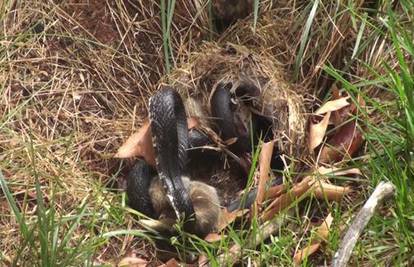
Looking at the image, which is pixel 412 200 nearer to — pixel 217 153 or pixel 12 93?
pixel 217 153

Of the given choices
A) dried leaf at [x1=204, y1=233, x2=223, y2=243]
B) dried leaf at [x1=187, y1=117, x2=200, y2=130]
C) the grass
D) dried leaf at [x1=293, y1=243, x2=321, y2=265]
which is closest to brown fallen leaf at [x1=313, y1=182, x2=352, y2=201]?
the grass

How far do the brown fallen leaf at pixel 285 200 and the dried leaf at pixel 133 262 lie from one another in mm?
554

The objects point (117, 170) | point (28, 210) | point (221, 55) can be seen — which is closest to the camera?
point (28, 210)

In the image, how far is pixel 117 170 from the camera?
4.11 m

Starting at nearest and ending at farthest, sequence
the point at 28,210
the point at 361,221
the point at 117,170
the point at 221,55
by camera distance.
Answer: the point at 361,221 → the point at 28,210 → the point at 117,170 → the point at 221,55

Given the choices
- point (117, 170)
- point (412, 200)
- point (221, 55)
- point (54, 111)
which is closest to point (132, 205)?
point (117, 170)

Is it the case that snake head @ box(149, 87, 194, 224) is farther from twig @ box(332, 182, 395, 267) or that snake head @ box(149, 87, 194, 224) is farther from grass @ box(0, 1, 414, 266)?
twig @ box(332, 182, 395, 267)

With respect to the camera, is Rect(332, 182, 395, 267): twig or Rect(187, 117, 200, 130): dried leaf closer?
Rect(332, 182, 395, 267): twig

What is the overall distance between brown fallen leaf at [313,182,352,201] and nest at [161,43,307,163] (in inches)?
18.6

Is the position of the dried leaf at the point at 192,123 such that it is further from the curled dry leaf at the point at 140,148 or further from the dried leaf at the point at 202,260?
the dried leaf at the point at 202,260

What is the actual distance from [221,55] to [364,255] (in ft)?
5.08

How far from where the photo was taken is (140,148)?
398cm

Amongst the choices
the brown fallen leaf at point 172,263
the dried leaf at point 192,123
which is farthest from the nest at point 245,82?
the brown fallen leaf at point 172,263

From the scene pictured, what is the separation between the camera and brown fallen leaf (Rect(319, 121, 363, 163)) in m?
3.88
